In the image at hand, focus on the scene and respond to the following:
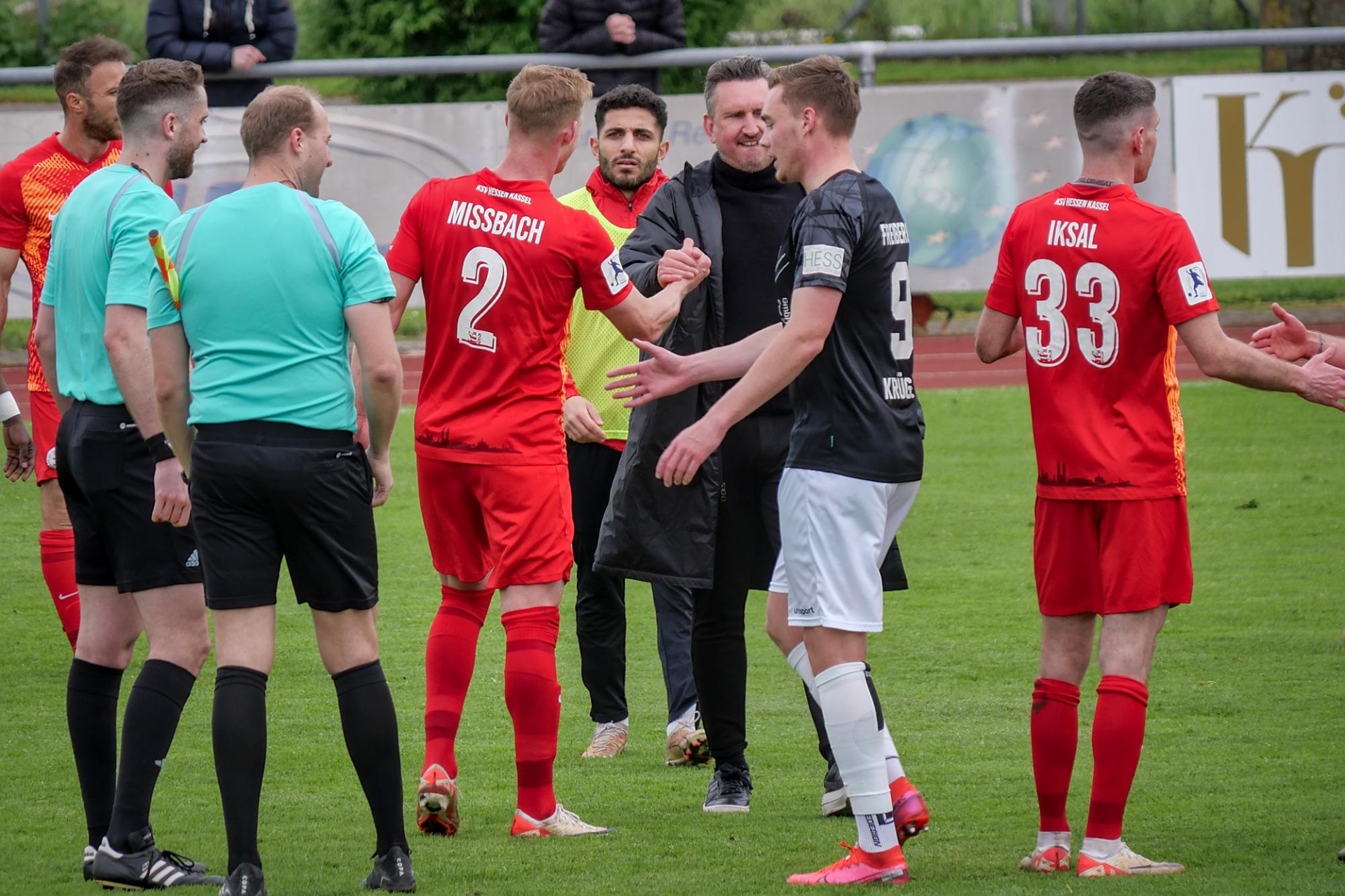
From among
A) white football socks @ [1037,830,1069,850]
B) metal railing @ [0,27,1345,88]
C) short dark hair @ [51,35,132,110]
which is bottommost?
white football socks @ [1037,830,1069,850]

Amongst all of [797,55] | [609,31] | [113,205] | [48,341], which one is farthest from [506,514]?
[797,55]

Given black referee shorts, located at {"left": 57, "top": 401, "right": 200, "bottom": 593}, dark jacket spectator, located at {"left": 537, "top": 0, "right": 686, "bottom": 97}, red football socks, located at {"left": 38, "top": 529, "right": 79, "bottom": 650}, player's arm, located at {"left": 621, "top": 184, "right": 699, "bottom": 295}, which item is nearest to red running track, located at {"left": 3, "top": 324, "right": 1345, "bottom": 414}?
dark jacket spectator, located at {"left": 537, "top": 0, "right": 686, "bottom": 97}

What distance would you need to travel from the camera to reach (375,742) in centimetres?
426

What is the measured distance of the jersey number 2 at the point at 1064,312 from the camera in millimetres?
4387

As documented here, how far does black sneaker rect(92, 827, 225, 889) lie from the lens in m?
4.37

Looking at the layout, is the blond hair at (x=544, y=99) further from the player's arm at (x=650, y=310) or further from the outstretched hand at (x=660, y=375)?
the outstretched hand at (x=660, y=375)

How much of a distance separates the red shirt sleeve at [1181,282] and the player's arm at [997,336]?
480mm

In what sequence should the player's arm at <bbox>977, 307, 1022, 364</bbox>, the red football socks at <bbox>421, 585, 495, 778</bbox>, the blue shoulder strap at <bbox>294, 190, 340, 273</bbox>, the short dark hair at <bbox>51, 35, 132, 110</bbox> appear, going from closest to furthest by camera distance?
1. the blue shoulder strap at <bbox>294, 190, 340, 273</bbox>
2. the player's arm at <bbox>977, 307, 1022, 364</bbox>
3. the red football socks at <bbox>421, 585, 495, 778</bbox>
4. the short dark hair at <bbox>51, 35, 132, 110</bbox>

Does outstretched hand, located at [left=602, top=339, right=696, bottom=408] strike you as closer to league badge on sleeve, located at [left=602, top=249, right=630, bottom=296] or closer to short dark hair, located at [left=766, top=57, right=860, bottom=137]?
league badge on sleeve, located at [left=602, top=249, right=630, bottom=296]

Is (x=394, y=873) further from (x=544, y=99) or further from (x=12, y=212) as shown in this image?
(x=12, y=212)

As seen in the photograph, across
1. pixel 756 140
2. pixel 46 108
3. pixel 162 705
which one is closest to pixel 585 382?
pixel 756 140

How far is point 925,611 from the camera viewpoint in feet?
26.0

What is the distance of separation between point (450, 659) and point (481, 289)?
3.79ft

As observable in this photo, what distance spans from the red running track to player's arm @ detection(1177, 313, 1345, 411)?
898 cm
